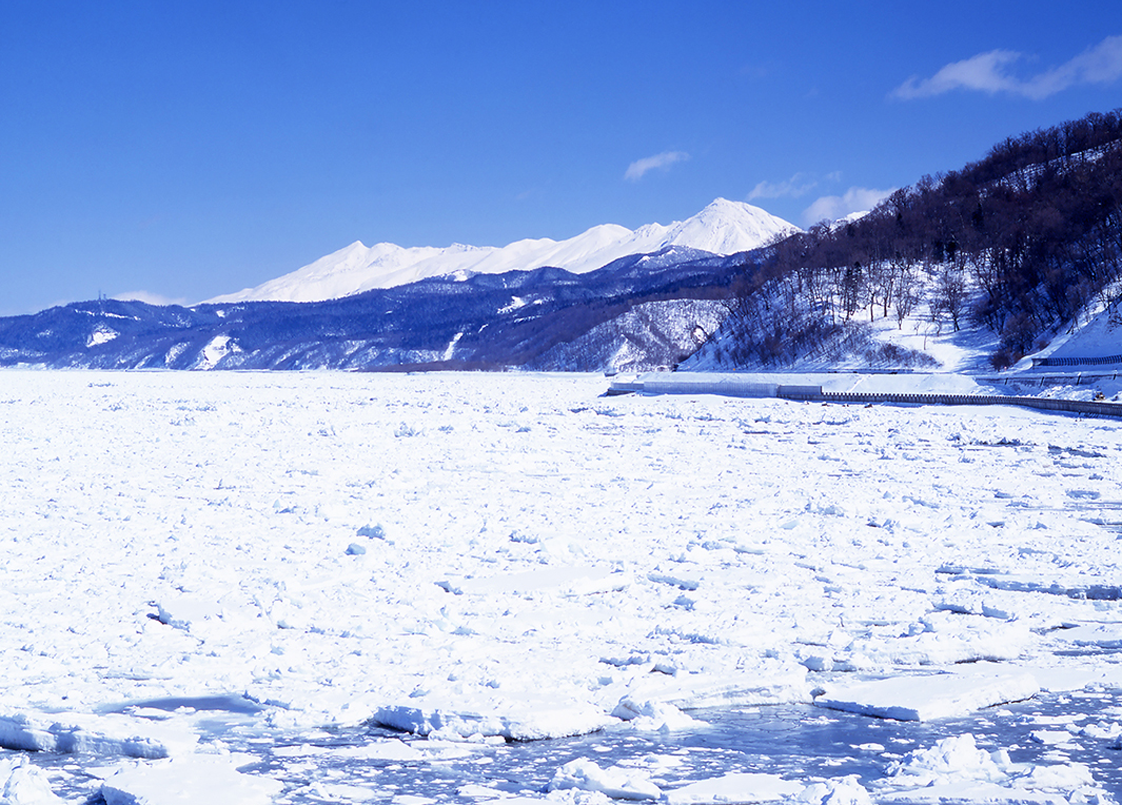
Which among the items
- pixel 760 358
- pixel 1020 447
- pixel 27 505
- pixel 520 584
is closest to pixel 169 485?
pixel 27 505

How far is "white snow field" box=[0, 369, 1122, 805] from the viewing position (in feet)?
17.5

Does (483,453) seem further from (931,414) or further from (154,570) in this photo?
(931,414)

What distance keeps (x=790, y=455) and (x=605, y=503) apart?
8.08 m

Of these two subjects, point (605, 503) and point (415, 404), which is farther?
point (415, 404)

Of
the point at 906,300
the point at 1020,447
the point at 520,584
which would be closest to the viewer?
the point at 520,584

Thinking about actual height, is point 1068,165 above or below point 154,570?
above

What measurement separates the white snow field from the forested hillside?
57.0 m

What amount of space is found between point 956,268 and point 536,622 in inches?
3785

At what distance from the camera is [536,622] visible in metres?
8.50

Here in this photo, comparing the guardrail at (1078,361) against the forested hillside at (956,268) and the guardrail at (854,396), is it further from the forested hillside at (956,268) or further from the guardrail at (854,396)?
the forested hillside at (956,268)

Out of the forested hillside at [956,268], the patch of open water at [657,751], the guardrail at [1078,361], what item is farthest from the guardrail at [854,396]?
the patch of open water at [657,751]

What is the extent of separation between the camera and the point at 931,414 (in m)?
35.1

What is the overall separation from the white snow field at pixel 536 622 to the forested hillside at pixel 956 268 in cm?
5696

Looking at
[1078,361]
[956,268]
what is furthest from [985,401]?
[956,268]
